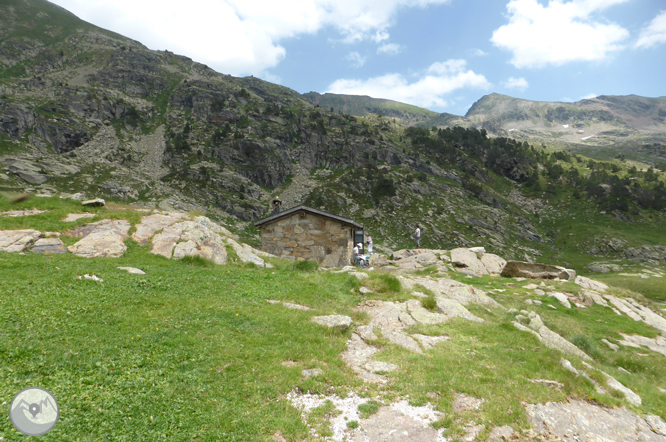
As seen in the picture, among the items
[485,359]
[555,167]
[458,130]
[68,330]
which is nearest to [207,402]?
[68,330]

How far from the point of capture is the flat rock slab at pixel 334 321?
10647mm

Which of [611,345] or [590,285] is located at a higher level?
[611,345]

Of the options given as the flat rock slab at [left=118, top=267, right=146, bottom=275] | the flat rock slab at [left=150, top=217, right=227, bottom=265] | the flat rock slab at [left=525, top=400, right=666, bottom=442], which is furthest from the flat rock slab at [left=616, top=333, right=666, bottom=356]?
the flat rock slab at [left=118, top=267, right=146, bottom=275]

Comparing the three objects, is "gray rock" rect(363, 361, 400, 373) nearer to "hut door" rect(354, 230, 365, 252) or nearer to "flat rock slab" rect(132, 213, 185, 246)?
"flat rock slab" rect(132, 213, 185, 246)

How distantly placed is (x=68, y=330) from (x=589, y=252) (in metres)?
A: 89.7

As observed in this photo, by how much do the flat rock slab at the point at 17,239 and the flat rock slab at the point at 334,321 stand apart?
44.7 feet

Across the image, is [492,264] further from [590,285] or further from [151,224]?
[151,224]

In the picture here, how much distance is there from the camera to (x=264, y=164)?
89.5 m

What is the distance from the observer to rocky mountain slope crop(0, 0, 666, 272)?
66812 millimetres

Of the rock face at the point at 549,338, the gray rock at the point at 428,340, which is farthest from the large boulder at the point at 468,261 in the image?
the gray rock at the point at 428,340

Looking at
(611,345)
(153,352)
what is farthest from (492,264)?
(153,352)

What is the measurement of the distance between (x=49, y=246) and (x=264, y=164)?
257 feet

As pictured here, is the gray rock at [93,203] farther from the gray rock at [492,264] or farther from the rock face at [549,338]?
the gray rock at [492,264]

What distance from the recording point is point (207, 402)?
237 inches
